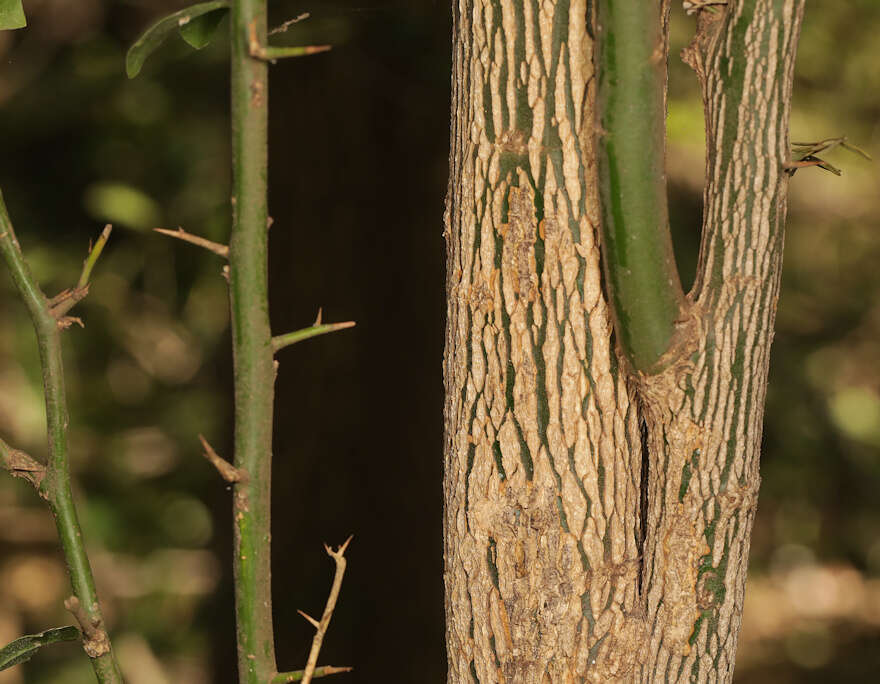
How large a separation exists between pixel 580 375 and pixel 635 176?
0.19 m

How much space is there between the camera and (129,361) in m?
3.04

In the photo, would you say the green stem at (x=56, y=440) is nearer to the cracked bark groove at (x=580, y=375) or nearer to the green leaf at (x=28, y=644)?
the green leaf at (x=28, y=644)

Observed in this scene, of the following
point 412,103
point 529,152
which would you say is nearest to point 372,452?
point 412,103

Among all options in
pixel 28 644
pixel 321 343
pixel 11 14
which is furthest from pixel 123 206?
Result: pixel 28 644

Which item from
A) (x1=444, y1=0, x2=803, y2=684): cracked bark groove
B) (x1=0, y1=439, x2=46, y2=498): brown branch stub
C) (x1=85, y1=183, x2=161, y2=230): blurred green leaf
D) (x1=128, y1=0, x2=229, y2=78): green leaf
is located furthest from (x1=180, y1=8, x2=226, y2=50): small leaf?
(x1=85, y1=183, x2=161, y2=230): blurred green leaf

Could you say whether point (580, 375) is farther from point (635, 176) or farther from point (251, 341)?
point (251, 341)

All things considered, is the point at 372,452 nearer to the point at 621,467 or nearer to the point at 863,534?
the point at 621,467

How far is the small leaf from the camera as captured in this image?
2.35 ft

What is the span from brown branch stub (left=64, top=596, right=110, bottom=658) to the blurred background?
0.88 meters

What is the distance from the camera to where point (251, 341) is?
2.04 feet

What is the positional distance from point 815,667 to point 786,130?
2938 mm

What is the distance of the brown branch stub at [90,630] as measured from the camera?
0.66 meters

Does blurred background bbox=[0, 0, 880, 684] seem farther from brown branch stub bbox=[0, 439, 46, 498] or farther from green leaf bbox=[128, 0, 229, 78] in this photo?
brown branch stub bbox=[0, 439, 46, 498]

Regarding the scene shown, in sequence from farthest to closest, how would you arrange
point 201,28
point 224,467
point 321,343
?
point 321,343, point 201,28, point 224,467
